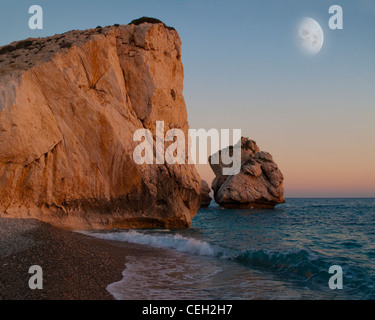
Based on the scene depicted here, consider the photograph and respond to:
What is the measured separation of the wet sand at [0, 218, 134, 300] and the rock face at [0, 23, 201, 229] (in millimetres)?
3357

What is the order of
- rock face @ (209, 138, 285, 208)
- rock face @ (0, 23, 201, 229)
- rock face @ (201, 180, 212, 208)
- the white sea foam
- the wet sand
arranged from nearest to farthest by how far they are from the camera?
the wet sand < the white sea foam < rock face @ (0, 23, 201, 229) < rock face @ (209, 138, 285, 208) < rock face @ (201, 180, 212, 208)

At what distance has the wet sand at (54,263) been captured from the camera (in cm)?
675

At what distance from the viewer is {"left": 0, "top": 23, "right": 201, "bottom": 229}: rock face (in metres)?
15.7

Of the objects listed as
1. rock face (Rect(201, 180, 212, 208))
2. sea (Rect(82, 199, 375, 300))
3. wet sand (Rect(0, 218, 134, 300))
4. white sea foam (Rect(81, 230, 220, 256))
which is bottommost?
rock face (Rect(201, 180, 212, 208))

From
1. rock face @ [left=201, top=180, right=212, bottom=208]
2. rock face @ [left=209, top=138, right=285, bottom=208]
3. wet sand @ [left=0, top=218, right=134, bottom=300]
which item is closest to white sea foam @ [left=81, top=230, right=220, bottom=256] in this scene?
wet sand @ [left=0, top=218, right=134, bottom=300]

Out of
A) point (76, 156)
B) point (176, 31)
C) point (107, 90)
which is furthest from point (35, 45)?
point (176, 31)

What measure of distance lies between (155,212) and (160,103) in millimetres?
7423

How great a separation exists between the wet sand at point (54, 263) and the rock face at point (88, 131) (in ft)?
11.0

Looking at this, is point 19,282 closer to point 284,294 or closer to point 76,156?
point 284,294

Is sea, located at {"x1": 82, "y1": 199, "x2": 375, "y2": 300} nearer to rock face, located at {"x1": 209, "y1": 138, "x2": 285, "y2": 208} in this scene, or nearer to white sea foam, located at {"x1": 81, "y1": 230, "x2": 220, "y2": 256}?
white sea foam, located at {"x1": 81, "y1": 230, "x2": 220, "y2": 256}

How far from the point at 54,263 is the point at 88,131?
1055cm

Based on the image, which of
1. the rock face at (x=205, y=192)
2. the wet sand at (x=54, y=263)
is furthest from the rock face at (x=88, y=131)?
the rock face at (x=205, y=192)

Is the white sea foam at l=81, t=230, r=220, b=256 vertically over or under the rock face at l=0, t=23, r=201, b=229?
under
